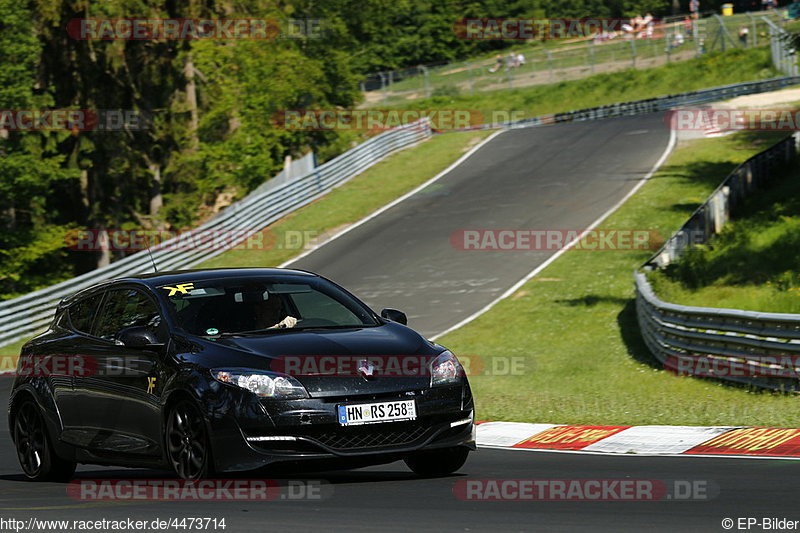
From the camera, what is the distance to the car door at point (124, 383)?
834 cm

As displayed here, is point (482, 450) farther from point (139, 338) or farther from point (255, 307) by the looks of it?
point (139, 338)

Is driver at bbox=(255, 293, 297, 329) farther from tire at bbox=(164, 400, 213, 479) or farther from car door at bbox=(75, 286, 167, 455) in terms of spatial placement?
tire at bbox=(164, 400, 213, 479)

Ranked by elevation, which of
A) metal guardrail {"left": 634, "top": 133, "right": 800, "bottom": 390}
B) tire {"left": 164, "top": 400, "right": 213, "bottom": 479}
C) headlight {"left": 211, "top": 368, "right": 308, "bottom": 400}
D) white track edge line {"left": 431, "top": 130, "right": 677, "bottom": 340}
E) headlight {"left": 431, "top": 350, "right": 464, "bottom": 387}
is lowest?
white track edge line {"left": 431, "top": 130, "right": 677, "bottom": 340}

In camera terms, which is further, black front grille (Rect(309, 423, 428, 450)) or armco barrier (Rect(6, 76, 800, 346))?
armco barrier (Rect(6, 76, 800, 346))

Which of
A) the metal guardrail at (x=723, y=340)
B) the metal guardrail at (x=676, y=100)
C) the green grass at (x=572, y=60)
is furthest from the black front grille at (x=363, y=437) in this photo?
the green grass at (x=572, y=60)

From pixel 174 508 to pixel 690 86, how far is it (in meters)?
57.9

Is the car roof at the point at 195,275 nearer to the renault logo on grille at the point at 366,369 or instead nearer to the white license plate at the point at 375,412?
the renault logo on grille at the point at 366,369

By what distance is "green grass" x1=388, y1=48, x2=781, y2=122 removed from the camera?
198ft

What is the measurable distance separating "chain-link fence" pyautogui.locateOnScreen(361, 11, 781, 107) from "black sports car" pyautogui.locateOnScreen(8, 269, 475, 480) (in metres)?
60.1

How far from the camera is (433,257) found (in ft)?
101

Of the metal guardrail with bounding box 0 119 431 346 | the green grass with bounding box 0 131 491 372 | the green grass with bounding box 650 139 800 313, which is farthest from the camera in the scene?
the green grass with bounding box 0 131 491 372

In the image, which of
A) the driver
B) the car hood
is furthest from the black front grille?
the driver

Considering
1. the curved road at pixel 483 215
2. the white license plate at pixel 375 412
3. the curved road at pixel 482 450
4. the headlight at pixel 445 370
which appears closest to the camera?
the curved road at pixel 482 450

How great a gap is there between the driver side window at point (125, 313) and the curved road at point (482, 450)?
4.02 ft
